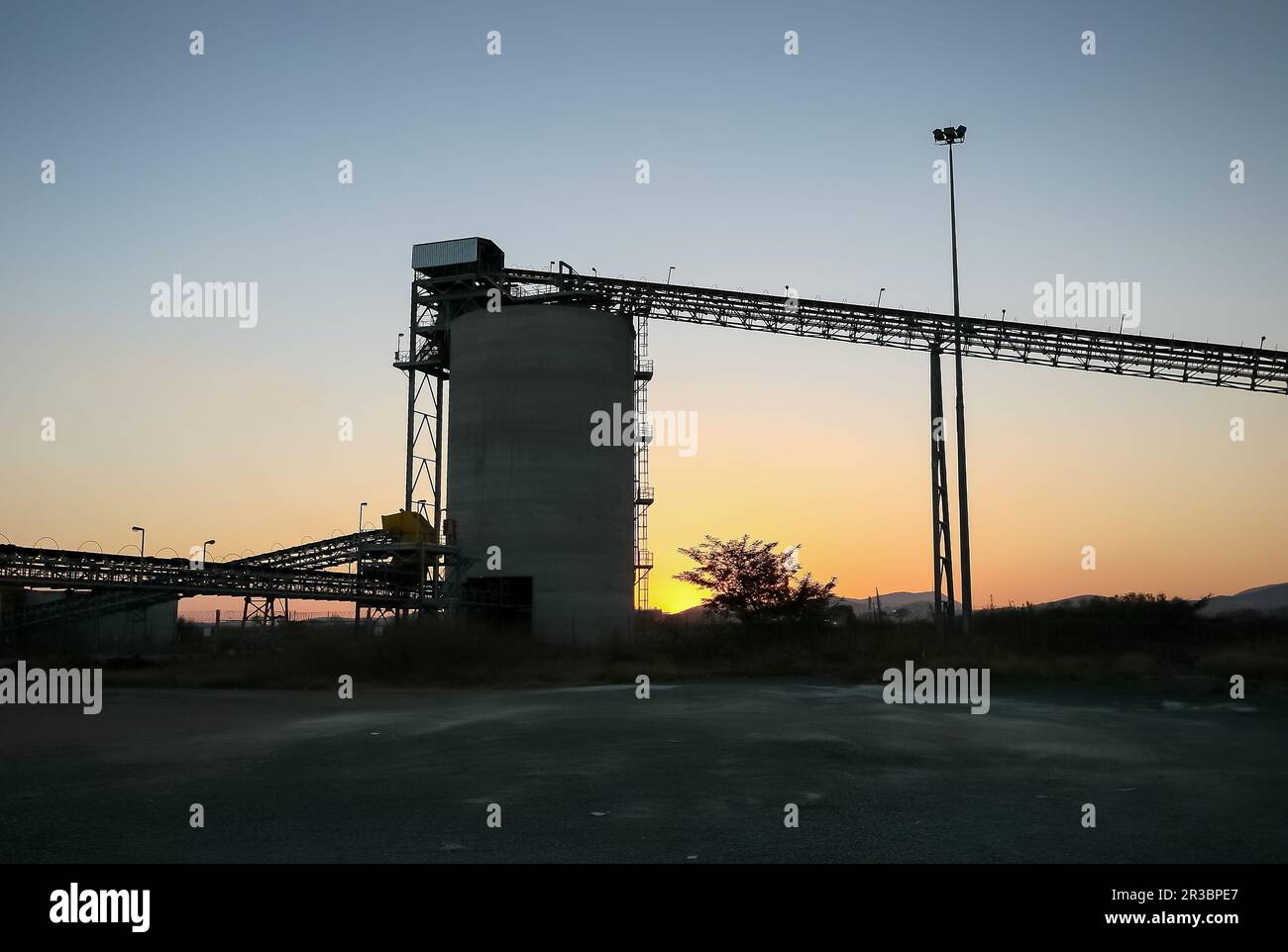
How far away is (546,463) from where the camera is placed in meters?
44.1

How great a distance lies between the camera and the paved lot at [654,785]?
25.2ft

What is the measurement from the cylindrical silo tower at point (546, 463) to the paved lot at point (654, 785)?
82.2 ft

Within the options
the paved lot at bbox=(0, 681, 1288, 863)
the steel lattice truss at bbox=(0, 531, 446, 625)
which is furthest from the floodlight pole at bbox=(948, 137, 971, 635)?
the steel lattice truss at bbox=(0, 531, 446, 625)

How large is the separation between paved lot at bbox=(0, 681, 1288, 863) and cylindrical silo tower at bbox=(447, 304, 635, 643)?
82.2 ft

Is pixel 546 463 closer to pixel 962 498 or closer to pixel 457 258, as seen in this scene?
pixel 457 258

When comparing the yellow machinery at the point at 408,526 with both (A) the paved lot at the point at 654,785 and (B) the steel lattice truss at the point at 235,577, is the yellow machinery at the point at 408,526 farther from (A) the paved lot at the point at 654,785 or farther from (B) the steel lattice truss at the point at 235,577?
(A) the paved lot at the point at 654,785

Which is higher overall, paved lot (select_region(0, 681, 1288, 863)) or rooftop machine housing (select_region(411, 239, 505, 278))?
rooftop machine housing (select_region(411, 239, 505, 278))

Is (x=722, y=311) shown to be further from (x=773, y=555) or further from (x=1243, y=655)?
(x=1243, y=655)

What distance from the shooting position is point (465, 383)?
1813 inches

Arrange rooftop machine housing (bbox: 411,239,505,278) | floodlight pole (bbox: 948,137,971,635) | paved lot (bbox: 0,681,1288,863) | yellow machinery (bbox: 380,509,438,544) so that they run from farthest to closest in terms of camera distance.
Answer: rooftop machine housing (bbox: 411,239,505,278), yellow machinery (bbox: 380,509,438,544), floodlight pole (bbox: 948,137,971,635), paved lot (bbox: 0,681,1288,863)

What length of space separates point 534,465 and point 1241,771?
1386 inches

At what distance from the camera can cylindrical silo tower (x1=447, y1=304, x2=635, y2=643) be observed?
43.8 m

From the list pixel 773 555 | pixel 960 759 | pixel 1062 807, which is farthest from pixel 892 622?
pixel 1062 807

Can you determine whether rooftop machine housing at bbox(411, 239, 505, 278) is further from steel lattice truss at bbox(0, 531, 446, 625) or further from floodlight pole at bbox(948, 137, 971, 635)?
floodlight pole at bbox(948, 137, 971, 635)
